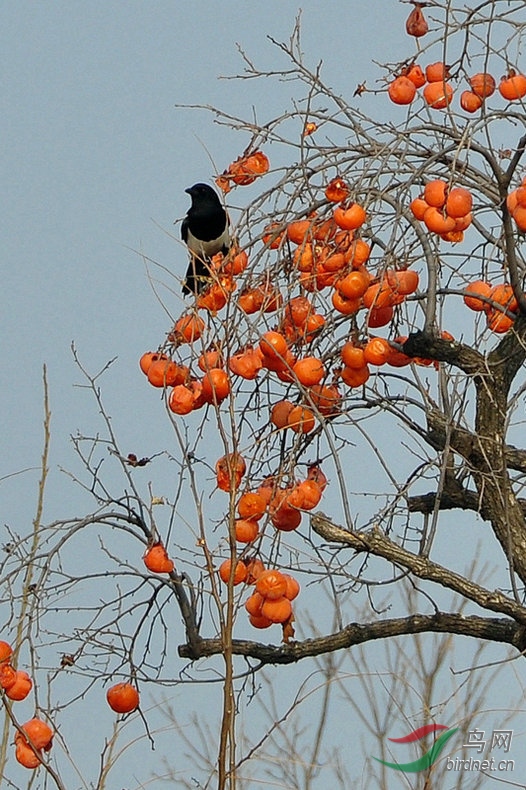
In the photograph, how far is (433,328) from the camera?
9.16 feet

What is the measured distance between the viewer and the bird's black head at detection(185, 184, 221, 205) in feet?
12.5

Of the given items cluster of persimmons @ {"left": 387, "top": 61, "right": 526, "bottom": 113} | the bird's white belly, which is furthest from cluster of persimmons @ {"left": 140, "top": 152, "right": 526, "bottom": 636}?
the bird's white belly

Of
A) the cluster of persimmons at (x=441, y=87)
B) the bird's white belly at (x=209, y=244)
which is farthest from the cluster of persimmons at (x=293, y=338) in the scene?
the bird's white belly at (x=209, y=244)

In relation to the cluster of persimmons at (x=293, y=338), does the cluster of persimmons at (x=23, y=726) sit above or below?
below

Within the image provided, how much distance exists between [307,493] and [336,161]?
0.85 meters

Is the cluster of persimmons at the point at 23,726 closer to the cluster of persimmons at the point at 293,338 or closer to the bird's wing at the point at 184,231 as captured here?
the cluster of persimmons at the point at 293,338

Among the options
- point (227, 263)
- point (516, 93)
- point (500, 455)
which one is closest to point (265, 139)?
point (227, 263)

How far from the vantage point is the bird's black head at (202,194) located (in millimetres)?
3799

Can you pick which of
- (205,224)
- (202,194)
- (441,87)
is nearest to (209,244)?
(205,224)

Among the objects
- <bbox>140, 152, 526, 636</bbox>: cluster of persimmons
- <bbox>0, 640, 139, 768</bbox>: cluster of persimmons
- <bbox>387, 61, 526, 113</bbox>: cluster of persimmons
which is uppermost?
<bbox>387, 61, 526, 113</bbox>: cluster of persimmons

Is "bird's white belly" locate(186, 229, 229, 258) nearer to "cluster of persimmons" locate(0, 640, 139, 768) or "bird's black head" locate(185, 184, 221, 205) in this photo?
"bird's black head" locate(185, 184, 221, 205)

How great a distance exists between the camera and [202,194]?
3834 millimetres

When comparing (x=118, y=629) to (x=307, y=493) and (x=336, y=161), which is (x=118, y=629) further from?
(x=336, y=161)

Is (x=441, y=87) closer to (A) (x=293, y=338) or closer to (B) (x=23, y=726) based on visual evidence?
(A) (x=293, y=338)
